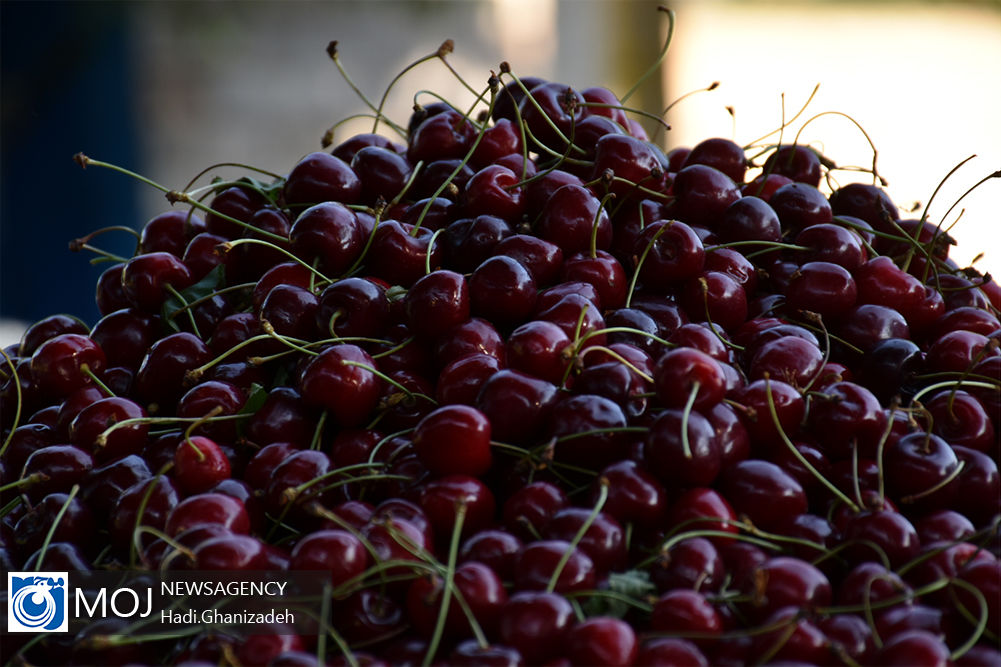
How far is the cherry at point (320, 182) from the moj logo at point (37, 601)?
0.49 metres

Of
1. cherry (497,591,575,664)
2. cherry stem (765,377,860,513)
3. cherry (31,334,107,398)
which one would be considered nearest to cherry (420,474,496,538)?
cherry (497,591,575,664)

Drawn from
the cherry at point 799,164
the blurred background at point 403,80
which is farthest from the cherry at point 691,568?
the blurred background at point 403,80

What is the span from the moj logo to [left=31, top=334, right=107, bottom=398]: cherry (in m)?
0.27

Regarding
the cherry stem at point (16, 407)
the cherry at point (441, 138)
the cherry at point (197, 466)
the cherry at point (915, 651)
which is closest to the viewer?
the cherry at point (915, 651)

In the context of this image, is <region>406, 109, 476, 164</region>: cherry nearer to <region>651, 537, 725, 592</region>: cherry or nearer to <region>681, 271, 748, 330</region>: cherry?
<region>681, 271, 748, 330</region>: cherry

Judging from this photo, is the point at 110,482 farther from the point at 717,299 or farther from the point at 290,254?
the point at 717,299

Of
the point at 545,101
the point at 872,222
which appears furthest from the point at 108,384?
the point at 872,222

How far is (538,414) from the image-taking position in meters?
0.81

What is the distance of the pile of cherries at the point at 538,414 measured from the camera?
2.22ft

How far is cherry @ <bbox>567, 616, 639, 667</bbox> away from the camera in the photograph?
62cm

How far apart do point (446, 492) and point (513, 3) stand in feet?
11.5

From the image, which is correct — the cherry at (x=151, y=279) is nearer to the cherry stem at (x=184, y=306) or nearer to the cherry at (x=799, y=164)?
the cherry stem at (x=184, y=306)

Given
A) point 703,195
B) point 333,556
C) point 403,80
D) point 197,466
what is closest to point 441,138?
point 703,195

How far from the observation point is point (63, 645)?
736mm
